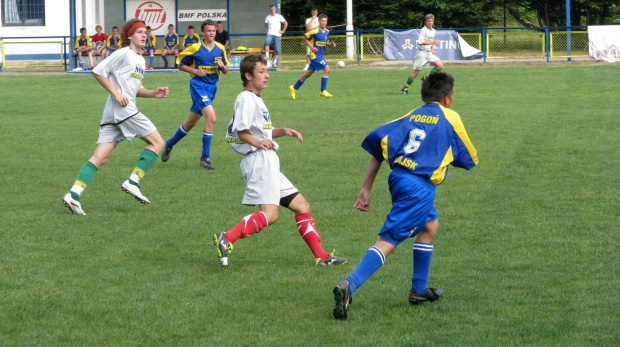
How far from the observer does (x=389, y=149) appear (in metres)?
5.18

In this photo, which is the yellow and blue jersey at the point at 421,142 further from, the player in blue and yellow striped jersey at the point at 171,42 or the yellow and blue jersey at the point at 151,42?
the yellow and blue jersey at the point at 151,42

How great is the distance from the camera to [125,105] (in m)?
8.51

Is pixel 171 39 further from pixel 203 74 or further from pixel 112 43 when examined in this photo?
pixel 203 74

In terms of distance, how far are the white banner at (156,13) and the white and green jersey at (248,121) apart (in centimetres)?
2627

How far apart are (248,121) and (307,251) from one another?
Result: 1.21 metres

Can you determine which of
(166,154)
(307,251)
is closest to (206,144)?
(166,154)

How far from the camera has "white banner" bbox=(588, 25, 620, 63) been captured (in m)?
29.7

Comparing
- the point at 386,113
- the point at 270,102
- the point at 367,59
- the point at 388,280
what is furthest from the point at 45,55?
the point at 388,280

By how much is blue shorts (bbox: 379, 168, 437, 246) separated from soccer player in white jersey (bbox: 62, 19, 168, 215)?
397 cm

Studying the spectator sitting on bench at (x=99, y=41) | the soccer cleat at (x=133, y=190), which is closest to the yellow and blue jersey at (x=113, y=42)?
the spectator sitting on bench at (x=99, y=41)

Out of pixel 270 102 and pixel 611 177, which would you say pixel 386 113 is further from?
pixel 611 177

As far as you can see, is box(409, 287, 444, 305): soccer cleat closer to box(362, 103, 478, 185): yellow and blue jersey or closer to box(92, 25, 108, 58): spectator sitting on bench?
box(362, 103, 478, 185): yellow and blue jersey

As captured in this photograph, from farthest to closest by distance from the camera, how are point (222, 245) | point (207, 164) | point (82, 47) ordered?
point (82, 47) → point (207, 164) → point (222, 245)

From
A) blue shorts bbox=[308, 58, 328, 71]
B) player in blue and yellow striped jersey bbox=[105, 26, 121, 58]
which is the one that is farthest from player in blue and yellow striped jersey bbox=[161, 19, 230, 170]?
player in blue and yellow striped jersey bbox=[105, 26, 121, 58]
